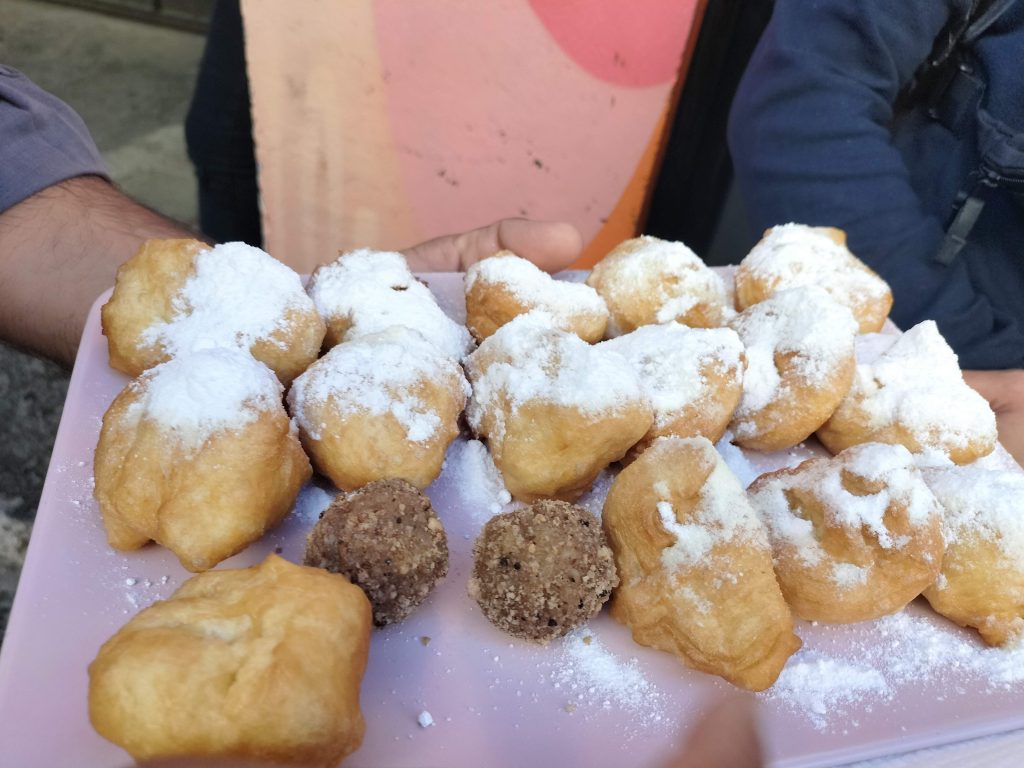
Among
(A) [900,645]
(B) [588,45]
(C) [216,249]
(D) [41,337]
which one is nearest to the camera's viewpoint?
(A) [900,645]

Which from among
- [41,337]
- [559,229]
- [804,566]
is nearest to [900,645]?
[804,566]

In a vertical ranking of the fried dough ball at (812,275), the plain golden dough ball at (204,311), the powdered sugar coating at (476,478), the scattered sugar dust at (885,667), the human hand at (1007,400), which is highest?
the fried dough ball at (812,275)

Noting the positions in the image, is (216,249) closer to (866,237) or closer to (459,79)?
(459,79)

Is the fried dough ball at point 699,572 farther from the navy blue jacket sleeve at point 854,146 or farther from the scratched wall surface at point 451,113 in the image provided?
the scratched wall surface at point 451,113

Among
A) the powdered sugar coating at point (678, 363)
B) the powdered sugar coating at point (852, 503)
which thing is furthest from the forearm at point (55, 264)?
the powdered sugar coating at point (852, 503)

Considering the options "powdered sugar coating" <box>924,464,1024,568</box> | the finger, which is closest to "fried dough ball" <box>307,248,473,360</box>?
the finger

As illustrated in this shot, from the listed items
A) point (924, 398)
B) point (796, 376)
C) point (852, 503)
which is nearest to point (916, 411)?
point (924, 398)

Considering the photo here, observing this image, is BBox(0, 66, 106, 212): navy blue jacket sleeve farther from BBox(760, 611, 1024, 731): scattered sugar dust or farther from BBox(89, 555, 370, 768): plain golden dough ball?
BBox(760, 611, 1024, 731): scattered sugar dust
